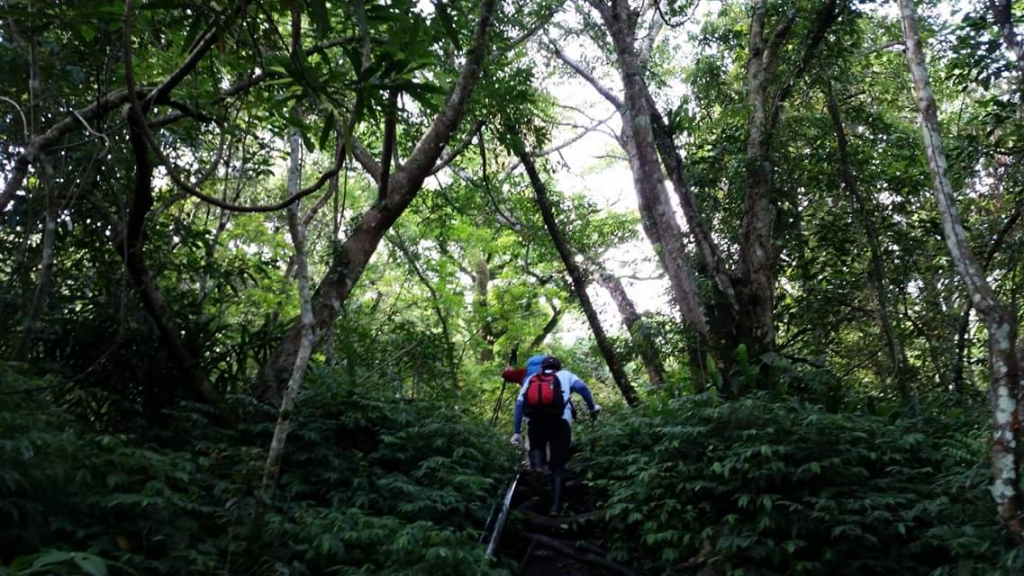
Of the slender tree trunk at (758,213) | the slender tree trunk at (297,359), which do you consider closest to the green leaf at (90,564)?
the slender tree trunk at (297,359)

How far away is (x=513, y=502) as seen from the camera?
26.2ft

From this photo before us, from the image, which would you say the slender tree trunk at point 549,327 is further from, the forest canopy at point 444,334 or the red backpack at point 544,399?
the red backpack at point 544,399

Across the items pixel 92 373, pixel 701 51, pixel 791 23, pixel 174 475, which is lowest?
pixel 174 475

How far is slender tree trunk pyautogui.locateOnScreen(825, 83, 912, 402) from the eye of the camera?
925 cm

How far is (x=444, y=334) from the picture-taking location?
12.5m

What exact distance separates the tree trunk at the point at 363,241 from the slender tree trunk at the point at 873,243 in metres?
5.06

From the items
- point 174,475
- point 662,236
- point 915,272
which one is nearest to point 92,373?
point 174,475

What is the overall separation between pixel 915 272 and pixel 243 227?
36.5ft

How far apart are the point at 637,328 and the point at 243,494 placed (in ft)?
22.9

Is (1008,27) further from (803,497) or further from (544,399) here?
(544,399)

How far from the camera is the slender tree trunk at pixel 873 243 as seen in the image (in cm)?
925

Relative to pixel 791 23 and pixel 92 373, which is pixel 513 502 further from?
pixel 791 23

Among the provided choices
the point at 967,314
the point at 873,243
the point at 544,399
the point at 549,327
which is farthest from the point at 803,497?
the point at 549,327

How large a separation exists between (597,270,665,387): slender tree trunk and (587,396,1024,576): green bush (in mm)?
3311
